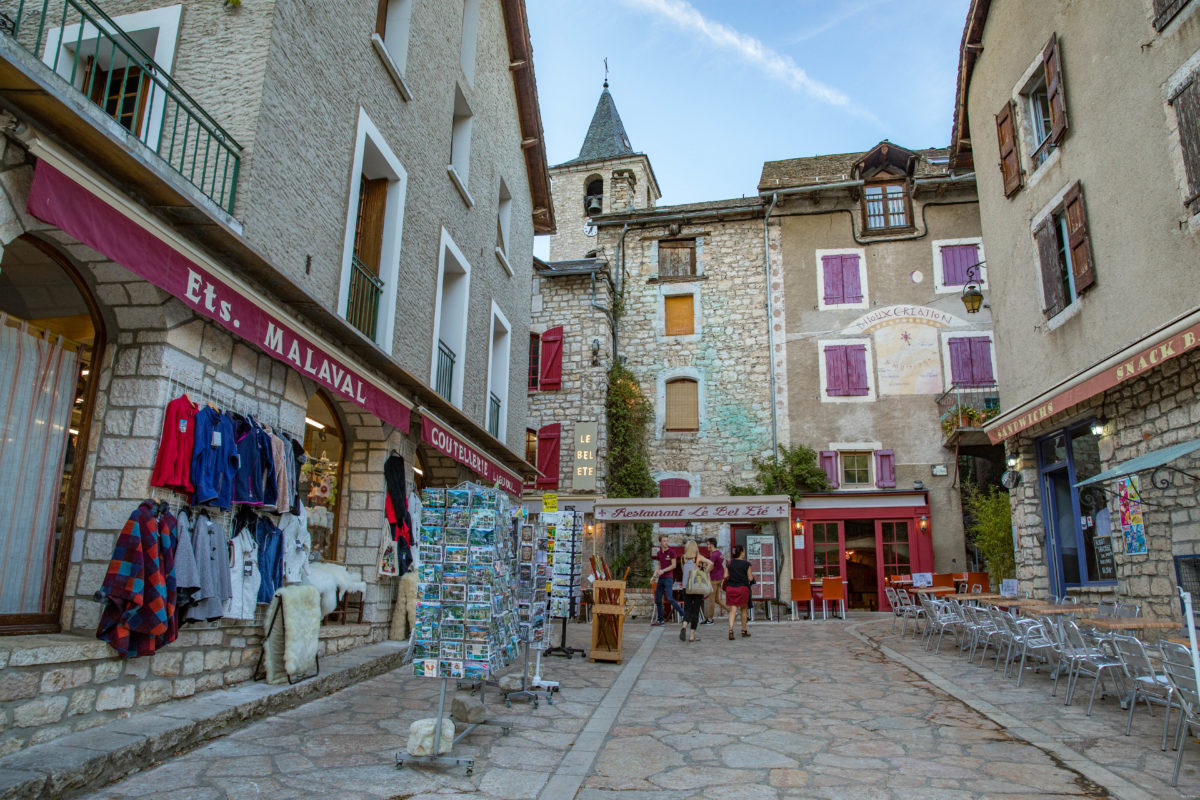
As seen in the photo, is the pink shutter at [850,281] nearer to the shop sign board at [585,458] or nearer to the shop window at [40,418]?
the shop sign board at [585,458]

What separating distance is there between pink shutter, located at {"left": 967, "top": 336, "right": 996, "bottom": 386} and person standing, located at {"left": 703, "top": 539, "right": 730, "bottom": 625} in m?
8.85

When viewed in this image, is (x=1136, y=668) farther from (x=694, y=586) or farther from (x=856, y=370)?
(x=856, y=370)

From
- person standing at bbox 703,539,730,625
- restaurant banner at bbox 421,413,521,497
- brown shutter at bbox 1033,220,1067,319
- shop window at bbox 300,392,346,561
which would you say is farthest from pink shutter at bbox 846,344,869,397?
shop window at bbox 300,392,346,561

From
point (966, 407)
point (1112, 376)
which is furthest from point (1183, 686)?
point (966, 407)

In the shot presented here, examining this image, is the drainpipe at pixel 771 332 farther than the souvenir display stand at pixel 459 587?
Yes

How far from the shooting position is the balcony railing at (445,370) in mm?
10789

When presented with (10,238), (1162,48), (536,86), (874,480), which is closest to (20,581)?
(10,238)

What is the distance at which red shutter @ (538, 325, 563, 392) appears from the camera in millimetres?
19734

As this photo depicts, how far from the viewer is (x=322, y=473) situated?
8.05 m

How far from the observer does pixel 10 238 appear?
13.6 feet

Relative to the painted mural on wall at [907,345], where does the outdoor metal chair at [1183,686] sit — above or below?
below

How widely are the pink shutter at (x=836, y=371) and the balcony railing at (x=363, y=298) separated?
13.7 meters

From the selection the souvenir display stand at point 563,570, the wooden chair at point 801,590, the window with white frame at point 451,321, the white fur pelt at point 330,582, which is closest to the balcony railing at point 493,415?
the window with white frame at point 451,321

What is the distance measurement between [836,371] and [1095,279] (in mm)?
10642
